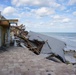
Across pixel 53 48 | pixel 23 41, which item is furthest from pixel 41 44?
pixel 23 41

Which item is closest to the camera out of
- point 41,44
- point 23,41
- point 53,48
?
point 53,48

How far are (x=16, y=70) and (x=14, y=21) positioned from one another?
266 inches

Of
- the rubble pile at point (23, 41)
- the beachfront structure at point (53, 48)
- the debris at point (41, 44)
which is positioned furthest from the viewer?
the rubble pile at point (23, 41)

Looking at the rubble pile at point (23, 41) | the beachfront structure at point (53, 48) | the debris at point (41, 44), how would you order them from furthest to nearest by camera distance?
the rubble pile at point (23, 41) → the debris at point (41, 44) → the beachfront structure at point (53, 48)

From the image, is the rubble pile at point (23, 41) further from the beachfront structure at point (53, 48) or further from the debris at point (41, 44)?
the beachfront structure at point (53, 48)

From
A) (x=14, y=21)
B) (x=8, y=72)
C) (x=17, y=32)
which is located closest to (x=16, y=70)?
(x=8, y=72)

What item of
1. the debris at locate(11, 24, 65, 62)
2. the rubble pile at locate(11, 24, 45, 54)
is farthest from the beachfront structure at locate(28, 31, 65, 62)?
the rubble pile at locate(11, 24, 45, 54)

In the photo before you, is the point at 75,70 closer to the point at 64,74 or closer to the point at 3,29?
the point at 64,74

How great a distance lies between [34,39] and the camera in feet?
55.0

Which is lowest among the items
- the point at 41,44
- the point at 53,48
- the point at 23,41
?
the point at 53,48

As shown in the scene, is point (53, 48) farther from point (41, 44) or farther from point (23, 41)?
point (23, 41)

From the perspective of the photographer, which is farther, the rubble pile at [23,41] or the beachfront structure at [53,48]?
the rubble pile at [23,41]

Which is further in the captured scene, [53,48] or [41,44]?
[41,44]

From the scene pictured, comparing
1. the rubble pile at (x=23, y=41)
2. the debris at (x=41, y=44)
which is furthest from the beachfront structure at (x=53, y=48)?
the rubble pile at (x=23, y=41)
